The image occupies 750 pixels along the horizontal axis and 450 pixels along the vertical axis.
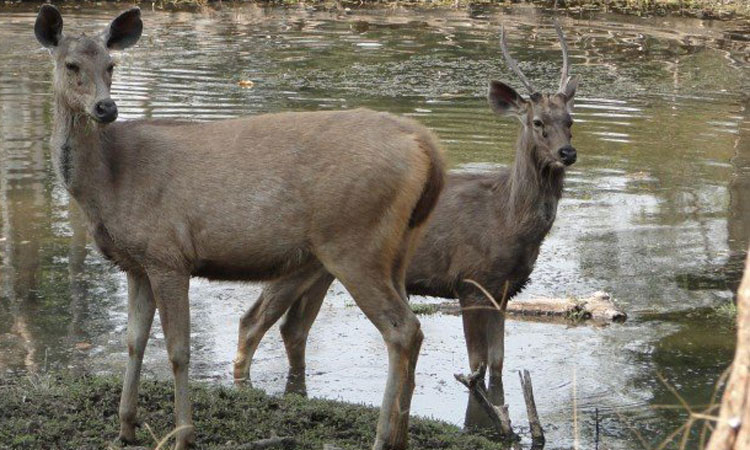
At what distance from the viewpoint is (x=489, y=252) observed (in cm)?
912

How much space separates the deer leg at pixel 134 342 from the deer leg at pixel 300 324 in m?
1.81

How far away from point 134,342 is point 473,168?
7702 millimetres

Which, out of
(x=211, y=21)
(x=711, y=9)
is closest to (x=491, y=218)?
(x=211, y=21)

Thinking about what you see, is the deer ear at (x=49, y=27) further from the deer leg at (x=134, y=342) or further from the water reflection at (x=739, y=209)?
the water reflection at (x=739, y=209)

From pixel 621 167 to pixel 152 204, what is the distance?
933cm

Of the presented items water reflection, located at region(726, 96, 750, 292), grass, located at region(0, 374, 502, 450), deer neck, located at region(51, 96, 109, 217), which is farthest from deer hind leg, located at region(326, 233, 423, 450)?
water reflection, located at region(726, 96, 750, 292)

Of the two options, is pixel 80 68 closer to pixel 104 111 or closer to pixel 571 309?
pixel 104 111

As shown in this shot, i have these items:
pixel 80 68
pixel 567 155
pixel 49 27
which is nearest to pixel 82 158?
pixel 80 68

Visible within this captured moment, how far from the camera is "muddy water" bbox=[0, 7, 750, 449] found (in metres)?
9.09

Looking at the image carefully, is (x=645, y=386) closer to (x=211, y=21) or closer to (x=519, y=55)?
A: (x=519, y=55)

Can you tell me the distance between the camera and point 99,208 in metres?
7.08

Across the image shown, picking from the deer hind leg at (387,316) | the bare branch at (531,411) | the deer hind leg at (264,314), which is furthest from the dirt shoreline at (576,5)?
the deer hind leg at (387,316)

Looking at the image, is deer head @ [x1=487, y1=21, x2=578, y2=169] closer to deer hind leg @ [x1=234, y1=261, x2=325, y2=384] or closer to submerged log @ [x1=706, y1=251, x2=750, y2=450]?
deer hind leg @ [x1=234, y1=261, x2=325, y2=384]

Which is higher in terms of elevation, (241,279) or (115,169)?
(115,169)
